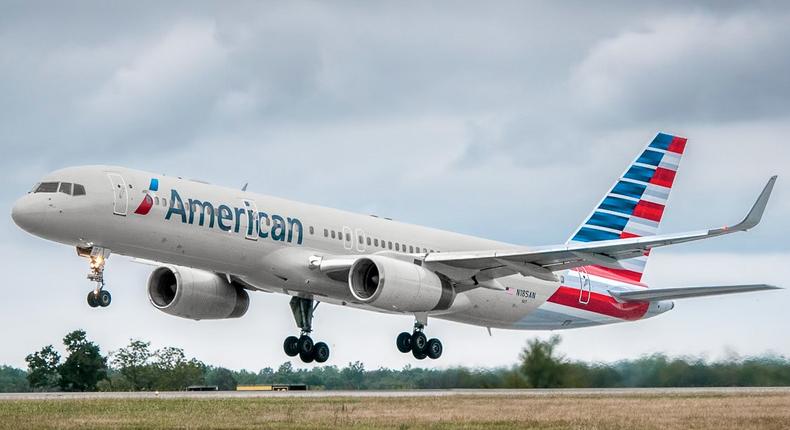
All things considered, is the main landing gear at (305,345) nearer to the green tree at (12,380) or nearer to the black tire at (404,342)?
the black tire at (404,342)

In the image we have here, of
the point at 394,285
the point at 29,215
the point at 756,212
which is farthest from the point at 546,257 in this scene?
the point at 29,215

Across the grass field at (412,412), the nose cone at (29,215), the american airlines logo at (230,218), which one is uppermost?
the american airlines logo at (230,218)

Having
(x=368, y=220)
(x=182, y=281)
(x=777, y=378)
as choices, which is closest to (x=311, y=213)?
(x=368, y=220)

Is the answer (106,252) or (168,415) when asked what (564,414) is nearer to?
(168,415)

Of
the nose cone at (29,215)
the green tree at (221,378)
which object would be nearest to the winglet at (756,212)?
the nose cone at (29,215)

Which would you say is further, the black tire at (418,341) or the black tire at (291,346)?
the black tire at (291,346)

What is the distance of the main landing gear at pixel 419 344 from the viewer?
42500mm

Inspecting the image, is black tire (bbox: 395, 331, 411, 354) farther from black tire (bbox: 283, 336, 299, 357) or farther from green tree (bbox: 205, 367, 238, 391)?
green tree (bbox: 205, 367, 238, 391)

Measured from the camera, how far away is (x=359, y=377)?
162ft

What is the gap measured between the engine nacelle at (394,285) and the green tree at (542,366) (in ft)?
14.4

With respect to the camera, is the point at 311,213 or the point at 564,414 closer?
the point at 564,414

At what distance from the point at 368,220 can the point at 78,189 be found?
1057 centimetres

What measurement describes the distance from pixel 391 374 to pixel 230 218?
12.5m

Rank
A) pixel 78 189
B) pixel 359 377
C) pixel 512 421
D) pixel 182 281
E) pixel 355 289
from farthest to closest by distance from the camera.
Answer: pixel 359 377 < pixel 182 281 < pixel 355 289 < pixel 78 189 < pixel 512 421
